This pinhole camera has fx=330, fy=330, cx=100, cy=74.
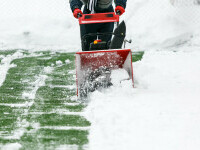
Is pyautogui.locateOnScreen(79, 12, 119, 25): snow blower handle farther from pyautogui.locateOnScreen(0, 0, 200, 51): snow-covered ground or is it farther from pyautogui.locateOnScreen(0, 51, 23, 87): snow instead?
pyautogui.locateOnScreen(0, 0, 200, 51): snow-covered ground

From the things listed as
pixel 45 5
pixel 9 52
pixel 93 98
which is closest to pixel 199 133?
pixel 93 98

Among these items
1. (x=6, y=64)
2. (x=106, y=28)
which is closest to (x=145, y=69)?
(x=106, y=28)

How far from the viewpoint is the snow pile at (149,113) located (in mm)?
3139

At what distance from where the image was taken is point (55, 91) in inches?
187

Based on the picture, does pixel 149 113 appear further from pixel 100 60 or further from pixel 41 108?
pixel 41 108

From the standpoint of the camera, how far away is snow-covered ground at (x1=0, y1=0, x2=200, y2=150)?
3.27 meters

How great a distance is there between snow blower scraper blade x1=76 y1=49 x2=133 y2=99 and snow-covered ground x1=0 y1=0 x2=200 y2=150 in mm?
151

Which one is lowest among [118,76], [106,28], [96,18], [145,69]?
[145,69]

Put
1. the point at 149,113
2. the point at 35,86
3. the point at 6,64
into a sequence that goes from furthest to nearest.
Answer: the point at 6,64 < the point at 35,86 < the point at 149,113

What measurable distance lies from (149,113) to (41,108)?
135 centimetres

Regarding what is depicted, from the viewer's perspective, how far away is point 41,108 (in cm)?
412

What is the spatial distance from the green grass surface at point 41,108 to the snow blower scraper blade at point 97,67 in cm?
25

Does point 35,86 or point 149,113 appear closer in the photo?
point 149,113

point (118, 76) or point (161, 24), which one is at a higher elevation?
point (161, 24)
